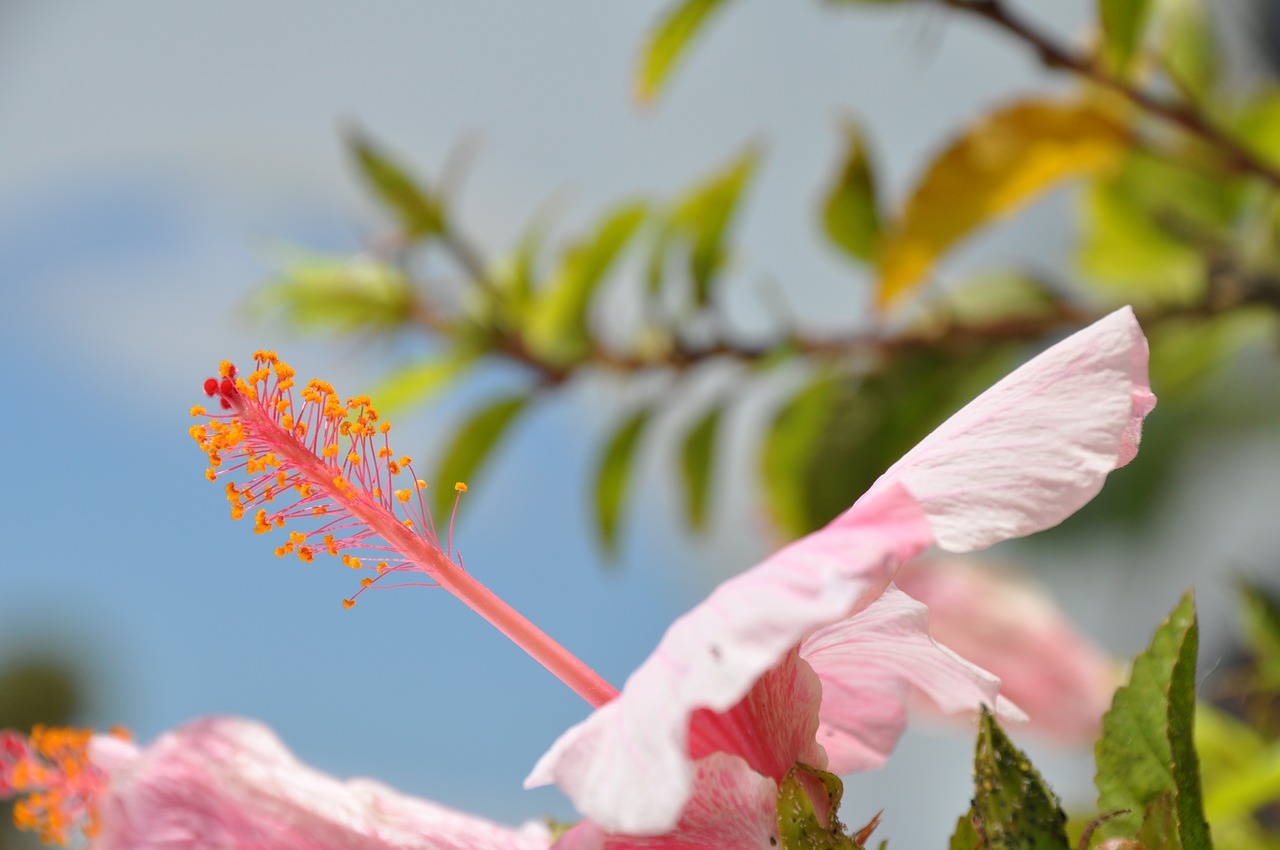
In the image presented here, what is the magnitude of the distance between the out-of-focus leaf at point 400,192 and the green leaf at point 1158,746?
22.9 inches

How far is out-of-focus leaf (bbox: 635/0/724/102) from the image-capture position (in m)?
0.65

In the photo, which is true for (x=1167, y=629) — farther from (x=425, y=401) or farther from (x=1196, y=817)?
(x=425, y=401)

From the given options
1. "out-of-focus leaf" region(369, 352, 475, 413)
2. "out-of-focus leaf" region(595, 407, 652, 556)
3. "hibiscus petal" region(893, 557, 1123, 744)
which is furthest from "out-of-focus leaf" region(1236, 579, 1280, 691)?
"out-of-focus leaf" region(369, 352, 475, 413)

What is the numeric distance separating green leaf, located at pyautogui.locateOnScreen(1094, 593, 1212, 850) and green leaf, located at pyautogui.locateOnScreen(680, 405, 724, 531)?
1.75ft

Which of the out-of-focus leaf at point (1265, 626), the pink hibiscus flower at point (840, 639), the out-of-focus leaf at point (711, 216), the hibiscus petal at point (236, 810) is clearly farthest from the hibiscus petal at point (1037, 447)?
the out-of-focus leaf at point (711, 216)

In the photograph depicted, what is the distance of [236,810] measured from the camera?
23cm

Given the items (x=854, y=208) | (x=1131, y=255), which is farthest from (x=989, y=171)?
(x=1131, y=255)

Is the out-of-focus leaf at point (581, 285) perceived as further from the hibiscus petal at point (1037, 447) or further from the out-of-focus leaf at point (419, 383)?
the hibiscus petal at point (1037, 447)

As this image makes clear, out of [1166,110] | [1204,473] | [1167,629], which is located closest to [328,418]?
[1167,629]

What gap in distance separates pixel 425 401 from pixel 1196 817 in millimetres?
650

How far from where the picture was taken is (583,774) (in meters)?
0.20

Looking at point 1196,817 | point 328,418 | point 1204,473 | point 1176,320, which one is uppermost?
point 1204,473

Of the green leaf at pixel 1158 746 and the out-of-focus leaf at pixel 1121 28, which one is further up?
the out-of-focus leaf at pixel 1121 28

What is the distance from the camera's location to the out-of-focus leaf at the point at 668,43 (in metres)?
0.65
